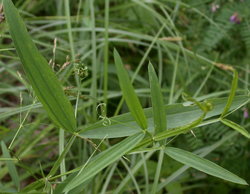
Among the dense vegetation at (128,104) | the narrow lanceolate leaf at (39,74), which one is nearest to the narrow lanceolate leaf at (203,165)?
the dense vegetation at (128,104)

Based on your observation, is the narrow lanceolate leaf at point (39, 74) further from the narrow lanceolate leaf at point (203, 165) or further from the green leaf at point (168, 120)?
the narrow lanceolate leaf at point (203, 165)

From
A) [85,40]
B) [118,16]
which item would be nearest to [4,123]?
[85,40]

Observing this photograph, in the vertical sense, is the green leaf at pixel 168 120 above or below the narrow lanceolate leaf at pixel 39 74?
below

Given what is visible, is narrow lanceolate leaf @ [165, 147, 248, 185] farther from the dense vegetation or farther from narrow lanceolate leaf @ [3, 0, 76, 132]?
narrow lanceolate leaf @ [3, 0, 76, 132]

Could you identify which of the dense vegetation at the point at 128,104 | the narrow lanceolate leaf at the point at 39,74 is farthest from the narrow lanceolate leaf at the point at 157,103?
the narrow lanceolate leaf at the point at 39,74

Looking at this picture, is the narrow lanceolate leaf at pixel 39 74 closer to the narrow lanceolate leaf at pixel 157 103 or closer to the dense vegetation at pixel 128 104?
the dense vegetation at pixel 128 104

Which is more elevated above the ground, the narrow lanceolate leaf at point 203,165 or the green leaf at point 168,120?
the green leaf at point 168,120

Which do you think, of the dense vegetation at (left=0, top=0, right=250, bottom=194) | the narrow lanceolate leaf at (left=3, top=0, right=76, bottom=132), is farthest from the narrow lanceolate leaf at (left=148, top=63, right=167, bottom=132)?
the narrow lanceolate leaf at (left=3, top=0, right=76, bottom=132)

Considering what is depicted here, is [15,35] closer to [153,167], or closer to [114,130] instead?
[114,130]
